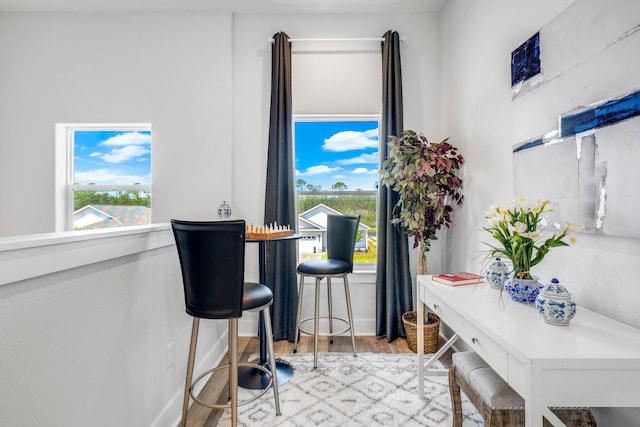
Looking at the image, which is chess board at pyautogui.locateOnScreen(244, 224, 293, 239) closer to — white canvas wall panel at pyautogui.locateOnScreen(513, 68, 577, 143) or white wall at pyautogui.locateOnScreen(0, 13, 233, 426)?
white wall at pyautogui.locateOnScreen(0, 13, 233, 426)

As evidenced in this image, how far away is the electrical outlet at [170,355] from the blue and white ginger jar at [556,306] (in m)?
1.76

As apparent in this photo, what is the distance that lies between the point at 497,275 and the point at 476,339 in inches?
17.9

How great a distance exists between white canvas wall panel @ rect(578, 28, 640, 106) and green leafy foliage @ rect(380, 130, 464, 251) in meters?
1.16

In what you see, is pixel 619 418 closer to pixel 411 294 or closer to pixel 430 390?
pixel 430 390

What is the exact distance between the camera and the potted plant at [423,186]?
98.1 inches

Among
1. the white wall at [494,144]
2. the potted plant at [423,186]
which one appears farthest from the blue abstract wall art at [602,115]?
the potted plant at [423,186]

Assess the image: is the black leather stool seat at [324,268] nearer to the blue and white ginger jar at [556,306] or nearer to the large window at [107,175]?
the blue and white ginger jar at [556,306]

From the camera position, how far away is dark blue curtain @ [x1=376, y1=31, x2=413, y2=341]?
2.89 m

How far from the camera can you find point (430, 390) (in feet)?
6.77

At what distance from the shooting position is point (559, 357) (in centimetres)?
91

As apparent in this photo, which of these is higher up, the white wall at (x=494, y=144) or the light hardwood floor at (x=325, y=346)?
the white wall at (x=494, y=144)

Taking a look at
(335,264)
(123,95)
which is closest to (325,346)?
(335,264)

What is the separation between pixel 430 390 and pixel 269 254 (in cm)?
163

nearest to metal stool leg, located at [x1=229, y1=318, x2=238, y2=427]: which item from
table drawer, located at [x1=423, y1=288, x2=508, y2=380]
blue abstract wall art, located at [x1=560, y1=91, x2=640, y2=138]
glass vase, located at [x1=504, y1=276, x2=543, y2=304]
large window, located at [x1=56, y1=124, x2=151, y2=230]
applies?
table drawer, located at [x1=423, y1=288, x2=508, y2=380]
